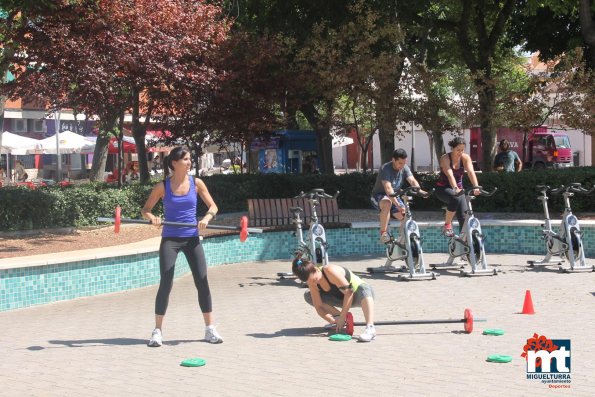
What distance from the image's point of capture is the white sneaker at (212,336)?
340 inches

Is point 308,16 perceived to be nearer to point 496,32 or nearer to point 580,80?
point 496,32

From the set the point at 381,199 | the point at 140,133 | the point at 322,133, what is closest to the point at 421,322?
the point at 381,199

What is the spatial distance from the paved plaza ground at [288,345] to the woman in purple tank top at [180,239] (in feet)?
1.12

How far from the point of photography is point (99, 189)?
18.8m

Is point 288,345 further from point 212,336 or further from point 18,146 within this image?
point 18,146

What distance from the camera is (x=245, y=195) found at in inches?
846

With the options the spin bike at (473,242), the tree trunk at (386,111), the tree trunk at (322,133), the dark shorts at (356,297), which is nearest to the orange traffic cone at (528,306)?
the dark shorts at (356,297)

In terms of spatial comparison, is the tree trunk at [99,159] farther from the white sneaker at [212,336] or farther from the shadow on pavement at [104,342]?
the white sneaker at [212,336]

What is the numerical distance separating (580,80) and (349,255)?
28.6 feet

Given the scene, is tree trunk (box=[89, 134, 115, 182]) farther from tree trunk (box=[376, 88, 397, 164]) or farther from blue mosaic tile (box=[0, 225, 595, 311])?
blue mosaic tile (box=[0, 225, 595, 311])

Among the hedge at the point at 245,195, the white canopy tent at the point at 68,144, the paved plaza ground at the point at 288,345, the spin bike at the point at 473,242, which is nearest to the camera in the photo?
the paved plaza ground at the point at 288,345

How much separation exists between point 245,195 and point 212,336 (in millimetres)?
12909

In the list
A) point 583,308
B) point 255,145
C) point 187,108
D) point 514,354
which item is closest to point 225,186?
point 187,108

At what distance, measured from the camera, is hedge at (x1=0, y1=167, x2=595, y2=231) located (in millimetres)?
16922
